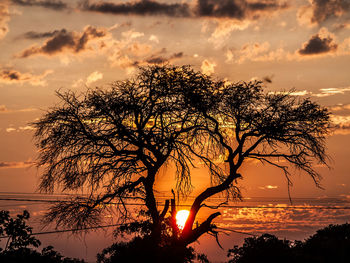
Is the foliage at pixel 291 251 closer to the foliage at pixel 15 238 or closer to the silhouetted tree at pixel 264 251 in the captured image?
the silhouetted tree at pixel 264 251

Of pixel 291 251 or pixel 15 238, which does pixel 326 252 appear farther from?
pixel 15 238

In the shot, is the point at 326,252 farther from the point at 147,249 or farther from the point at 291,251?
the point at 147,249

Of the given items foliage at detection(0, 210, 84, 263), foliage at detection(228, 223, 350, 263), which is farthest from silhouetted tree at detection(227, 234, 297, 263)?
foliage at detection(0, 210, 84, 263)

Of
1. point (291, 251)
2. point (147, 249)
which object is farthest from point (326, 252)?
point (147, 249)

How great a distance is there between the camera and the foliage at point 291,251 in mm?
19969

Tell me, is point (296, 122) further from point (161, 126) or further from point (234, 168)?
point (161, 126)

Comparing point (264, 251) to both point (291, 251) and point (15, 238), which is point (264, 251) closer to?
point (291, 251)

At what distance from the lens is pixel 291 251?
2150 cm

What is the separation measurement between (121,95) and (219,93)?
542cm

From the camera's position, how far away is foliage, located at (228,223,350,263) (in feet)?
65.5

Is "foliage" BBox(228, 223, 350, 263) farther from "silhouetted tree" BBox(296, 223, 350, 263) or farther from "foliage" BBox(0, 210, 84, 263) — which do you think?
"foliage" BBox(0, 210, 84, 263)

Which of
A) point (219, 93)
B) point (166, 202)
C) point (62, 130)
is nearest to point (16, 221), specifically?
point (62, 130)

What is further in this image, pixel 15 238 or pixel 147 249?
pixel 147 249

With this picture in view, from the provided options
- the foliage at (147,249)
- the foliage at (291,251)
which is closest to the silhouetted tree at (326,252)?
the foliage at (291,251)
